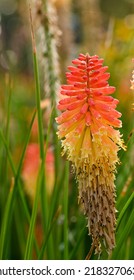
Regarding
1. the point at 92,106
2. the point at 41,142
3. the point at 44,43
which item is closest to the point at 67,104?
the point at 92,106

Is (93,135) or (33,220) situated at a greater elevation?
(93,135)

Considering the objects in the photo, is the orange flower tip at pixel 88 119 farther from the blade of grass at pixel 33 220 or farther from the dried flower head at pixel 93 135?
the blade of grass at pixel 33 220

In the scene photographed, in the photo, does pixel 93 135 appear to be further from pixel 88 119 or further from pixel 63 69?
pixel 63 69

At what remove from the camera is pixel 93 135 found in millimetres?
1676

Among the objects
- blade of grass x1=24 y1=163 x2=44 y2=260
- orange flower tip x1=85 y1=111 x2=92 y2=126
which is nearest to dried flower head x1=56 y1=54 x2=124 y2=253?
orange flower tip x1=85 y1=111 x2=92 y2=126

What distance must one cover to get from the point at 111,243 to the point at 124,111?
2.65m

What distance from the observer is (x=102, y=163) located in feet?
5.56

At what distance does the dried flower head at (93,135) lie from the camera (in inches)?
66.1

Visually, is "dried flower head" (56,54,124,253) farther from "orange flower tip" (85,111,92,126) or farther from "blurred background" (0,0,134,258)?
"blurred background" (0,0,134,258)

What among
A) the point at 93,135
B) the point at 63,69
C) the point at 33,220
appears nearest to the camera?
the point at 93,135

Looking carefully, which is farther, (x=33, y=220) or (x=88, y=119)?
(x=33, y=220)

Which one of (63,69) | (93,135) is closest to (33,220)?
(93,135)

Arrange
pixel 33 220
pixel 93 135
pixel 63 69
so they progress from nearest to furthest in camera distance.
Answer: pixel 93 135 → pixel 33 220 → pixel 63 69
